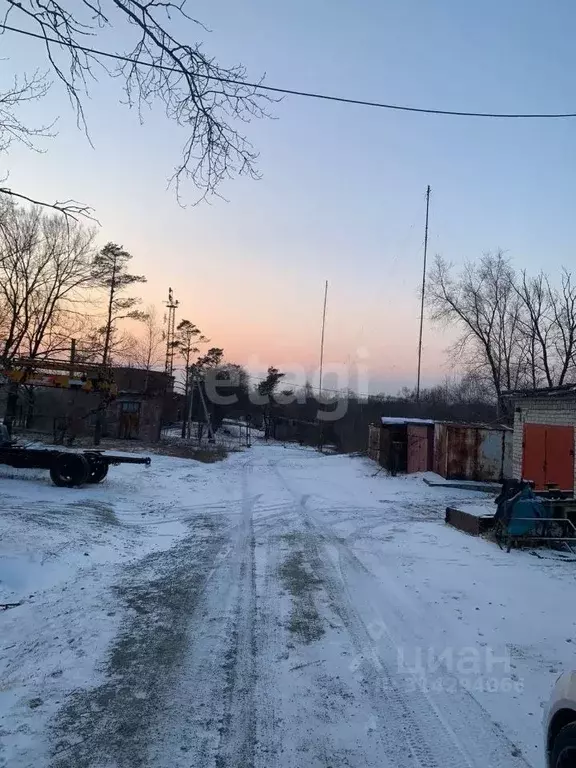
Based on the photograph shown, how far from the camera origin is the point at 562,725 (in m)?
2.92

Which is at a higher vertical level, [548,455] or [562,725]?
[548,455]

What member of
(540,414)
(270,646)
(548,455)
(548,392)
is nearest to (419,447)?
(540,414)

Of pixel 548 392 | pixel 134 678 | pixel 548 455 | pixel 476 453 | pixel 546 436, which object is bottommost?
pixel 134 678

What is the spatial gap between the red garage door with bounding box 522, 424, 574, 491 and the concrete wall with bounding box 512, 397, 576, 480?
180 millimetres

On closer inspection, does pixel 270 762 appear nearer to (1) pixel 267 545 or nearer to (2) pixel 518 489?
(1) pixel 267 545

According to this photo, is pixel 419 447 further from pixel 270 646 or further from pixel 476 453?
pixel 270 646

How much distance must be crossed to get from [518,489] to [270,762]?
862cm

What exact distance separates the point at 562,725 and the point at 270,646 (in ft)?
9.89

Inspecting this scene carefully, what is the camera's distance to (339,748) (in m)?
3.69

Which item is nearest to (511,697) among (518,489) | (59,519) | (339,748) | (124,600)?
(339,748)

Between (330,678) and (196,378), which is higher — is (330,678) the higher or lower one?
the lower one

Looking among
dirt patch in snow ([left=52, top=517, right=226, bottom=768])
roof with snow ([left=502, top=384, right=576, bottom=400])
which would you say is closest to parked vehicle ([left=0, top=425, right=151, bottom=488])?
dirt patch in snow ([left=52, top=517, right=226, bottom=768])

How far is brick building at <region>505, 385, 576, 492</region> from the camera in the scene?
14335mm

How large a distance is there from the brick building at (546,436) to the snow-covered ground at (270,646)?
4.84 m
